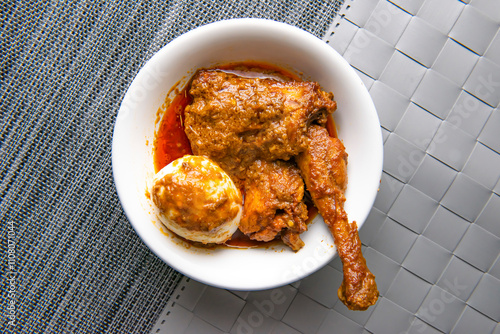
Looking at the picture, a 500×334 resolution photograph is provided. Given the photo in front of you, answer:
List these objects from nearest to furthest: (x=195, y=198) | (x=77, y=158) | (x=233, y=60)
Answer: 1. (x=195, y=198)
2. (x=233, y=60)
3. (x=77, y=158)

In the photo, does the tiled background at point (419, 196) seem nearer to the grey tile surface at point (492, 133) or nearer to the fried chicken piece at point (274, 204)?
the grey tile surface at point (492, 133)

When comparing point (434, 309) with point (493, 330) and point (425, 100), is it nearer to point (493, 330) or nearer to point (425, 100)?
point (493, 330)

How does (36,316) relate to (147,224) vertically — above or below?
below

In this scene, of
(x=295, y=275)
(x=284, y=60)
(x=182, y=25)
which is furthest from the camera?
(x=182, y=25)

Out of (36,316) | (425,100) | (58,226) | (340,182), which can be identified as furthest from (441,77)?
(36,316)

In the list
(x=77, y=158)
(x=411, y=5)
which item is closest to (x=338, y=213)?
(x=411, y=5)

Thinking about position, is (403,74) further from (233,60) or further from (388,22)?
(233,60)
